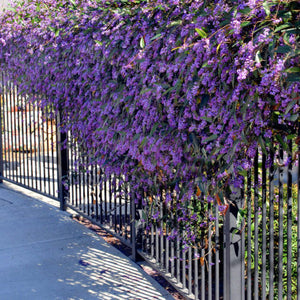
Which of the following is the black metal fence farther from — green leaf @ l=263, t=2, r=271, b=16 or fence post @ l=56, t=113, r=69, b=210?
green leaf @ l=263, t=2, r=271, b=16

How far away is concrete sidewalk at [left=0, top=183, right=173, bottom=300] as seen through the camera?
4539 millimetres

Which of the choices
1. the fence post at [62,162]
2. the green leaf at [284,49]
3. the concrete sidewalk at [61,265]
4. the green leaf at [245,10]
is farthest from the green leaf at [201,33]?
the fence post at [62,162]

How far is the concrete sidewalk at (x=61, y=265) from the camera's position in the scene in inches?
179

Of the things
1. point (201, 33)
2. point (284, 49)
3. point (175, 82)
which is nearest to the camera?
point (284, 49)

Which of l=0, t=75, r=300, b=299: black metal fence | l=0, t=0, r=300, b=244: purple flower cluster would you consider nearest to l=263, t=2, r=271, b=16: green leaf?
l=0, t=0, r=300, b=244: purple flower cluster

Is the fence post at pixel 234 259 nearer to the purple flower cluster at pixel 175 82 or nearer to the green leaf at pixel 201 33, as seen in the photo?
the purple flower cluster at pixel 175 82

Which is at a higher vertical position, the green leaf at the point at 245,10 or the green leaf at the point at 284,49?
the green leaf at the point at 245,10

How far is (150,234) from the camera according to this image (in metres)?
4.87

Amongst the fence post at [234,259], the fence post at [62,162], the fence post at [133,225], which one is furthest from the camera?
the fence post at [62,162]

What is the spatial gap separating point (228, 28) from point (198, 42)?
0.73 feet

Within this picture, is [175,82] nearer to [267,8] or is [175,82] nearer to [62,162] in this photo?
[267,8]

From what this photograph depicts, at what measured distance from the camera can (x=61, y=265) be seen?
5145 millimetres

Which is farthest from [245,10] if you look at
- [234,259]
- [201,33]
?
[234,259]

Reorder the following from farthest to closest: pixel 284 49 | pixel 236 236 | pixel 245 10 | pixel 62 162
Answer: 1. pixel 62 162
2. pixel 236 236
3. pixel 245 10
4. pixel 284 49
